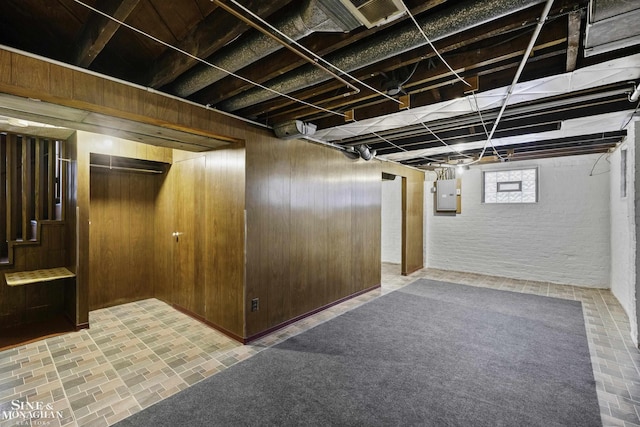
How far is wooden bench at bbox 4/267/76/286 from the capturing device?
2.89 metres

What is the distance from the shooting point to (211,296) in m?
3.31

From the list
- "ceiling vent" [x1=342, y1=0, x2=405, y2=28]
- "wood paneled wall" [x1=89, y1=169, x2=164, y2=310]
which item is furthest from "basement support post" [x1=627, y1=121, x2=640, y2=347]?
"wood paneled wall" [x1=89, y1=169, x2=164, y2=310]

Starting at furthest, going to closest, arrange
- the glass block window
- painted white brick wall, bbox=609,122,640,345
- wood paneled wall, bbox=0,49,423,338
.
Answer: the glass block window → painted white brick wall, bbox=609,122,640,345 → wood paneled wall, bbox=0,49,423,338

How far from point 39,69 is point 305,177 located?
7.98ft

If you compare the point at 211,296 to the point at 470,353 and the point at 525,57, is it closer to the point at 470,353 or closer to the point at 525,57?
the point at 470,353

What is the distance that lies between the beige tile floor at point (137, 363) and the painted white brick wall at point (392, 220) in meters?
3.82

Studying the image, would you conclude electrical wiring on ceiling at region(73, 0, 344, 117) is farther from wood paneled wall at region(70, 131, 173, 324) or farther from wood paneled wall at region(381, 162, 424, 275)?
wood paneled wall at region(381, 162, 424, 275)

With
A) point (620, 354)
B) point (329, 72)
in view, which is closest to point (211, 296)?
point (329, 72)

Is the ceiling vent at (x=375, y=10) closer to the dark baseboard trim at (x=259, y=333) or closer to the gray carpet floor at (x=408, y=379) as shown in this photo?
the gray carpet floor at (x=408, y=379)

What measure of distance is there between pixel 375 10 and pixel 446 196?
225 inches

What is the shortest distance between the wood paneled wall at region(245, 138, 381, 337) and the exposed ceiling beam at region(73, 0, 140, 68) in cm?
142

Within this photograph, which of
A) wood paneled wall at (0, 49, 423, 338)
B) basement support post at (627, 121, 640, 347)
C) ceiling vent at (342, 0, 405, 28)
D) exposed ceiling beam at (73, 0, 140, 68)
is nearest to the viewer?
ceiling vent at (342, 0, 405, 28)

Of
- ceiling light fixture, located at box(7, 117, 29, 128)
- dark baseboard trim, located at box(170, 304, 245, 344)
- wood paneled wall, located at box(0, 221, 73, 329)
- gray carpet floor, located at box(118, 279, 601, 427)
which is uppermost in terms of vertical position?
ceiling light fixture, located at box(7, 117, 29, 128)

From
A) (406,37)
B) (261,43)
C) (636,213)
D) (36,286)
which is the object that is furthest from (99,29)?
(636,213)
